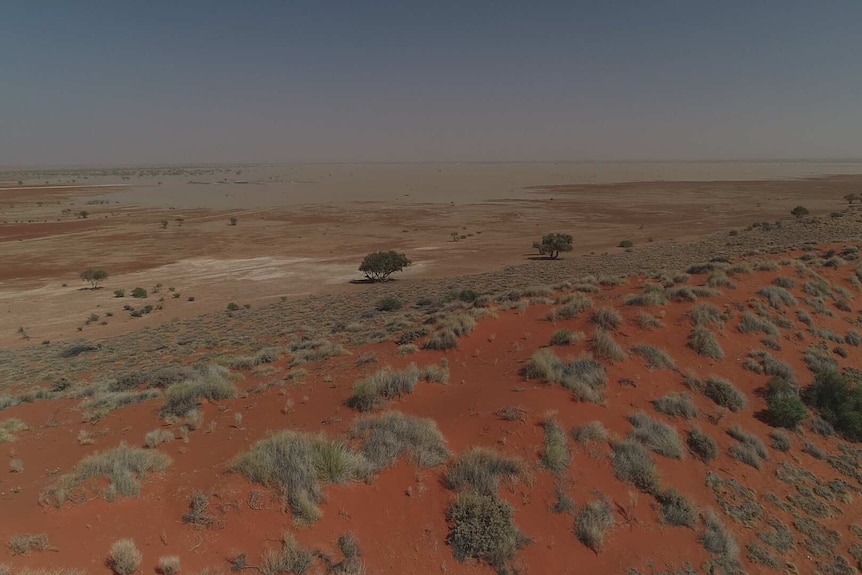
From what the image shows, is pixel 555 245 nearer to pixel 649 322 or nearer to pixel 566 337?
pixel 649 322

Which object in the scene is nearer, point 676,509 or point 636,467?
point 676,509

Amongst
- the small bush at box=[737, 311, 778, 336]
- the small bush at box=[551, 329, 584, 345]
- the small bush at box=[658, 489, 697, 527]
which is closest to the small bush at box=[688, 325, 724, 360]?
the small bush at box=[737, 311, 778, 336]

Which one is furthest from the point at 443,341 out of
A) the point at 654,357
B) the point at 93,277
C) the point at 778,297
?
the point at 93,277

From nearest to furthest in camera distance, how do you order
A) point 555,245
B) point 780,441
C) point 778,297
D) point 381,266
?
point 780,441 < point 778,297 < point 381,266 < point 555,245

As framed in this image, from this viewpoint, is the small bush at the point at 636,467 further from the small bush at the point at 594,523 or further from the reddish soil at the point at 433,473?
the small bush at the point at 594,523

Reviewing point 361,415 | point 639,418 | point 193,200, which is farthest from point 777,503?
point 193,200

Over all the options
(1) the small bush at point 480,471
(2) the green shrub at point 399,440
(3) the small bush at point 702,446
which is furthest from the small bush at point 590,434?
(2) the green shrub at point 399,440

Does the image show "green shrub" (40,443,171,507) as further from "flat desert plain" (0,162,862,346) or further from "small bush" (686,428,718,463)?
"flat desert plain" (0,162,862,346)

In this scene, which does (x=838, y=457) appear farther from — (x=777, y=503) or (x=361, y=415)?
(x=361, y=415)
